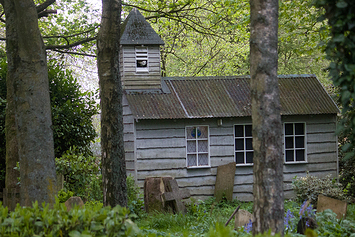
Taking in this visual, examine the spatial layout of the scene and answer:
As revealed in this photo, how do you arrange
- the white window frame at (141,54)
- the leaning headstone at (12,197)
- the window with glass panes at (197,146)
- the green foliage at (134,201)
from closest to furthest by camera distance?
the leaning headstone at (12,197)
the green foliage at (134,201)
the window with glass panes at (197,146)
the white window frame at (141,54)

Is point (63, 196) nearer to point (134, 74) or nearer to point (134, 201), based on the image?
point (134, 201)

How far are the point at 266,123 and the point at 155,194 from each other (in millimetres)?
6453

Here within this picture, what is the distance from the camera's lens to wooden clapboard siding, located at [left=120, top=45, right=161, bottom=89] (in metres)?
12.9

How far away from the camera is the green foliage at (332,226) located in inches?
212

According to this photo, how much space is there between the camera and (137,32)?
13180 mm

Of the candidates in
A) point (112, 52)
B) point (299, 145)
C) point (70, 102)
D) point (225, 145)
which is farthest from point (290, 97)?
point (112, 52)

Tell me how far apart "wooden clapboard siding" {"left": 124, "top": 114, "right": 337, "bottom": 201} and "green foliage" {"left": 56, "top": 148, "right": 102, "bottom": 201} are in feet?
7.48

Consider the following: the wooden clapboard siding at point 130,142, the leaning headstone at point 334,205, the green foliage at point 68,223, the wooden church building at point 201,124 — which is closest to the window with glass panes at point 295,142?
the wooden church building at point 201,124

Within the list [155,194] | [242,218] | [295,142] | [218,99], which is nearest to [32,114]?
[242,218]

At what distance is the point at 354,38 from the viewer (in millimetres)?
3438

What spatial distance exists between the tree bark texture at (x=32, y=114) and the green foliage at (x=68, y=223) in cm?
230

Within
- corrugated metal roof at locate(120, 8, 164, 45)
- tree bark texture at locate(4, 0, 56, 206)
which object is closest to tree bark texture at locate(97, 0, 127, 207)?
tree bark texture at locate(4, 0, 56, 206)

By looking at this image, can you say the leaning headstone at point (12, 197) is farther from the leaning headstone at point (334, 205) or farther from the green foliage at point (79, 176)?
the leaning headstone at point (334, 205)

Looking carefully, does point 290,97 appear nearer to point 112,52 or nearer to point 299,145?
point 299,145
